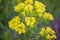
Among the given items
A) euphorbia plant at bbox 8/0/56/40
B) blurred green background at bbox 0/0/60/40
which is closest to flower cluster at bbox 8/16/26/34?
euphorbia plant at bbox 8/0/56/40

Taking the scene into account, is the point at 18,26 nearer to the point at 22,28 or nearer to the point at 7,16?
the point at 22,28

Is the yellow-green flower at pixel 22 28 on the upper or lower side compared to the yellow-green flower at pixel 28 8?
lower

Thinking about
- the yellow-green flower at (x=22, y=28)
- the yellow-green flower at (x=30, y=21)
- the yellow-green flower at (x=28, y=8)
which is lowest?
the yellow-green flower at (x=22, y=28)

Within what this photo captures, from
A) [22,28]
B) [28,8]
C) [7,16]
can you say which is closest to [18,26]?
[22,28]

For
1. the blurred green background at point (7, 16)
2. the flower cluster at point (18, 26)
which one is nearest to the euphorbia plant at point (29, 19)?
the flower cluster at point (18, 26)

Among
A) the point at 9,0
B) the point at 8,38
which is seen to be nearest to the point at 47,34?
the point at 8,38

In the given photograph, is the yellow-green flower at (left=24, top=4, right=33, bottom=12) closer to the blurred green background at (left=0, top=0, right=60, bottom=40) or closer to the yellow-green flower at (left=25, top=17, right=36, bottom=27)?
the yellow-green flower at (left=25, top=17, right=36, bottom=27)

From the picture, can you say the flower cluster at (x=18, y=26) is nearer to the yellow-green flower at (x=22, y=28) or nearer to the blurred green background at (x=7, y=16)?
the yellow-green flower at (x=22, y=28)

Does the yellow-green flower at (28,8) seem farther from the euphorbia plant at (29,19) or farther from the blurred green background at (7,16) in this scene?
the blurred green background at (7,16)

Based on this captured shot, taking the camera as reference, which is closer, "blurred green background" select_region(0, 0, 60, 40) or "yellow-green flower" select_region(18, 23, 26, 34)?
"yellow-green flower" select_region(18, 23, 26, 34)

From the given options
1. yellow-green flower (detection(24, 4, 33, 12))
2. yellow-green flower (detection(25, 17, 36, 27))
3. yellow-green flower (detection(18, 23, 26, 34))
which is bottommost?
yellow-green flower (detection(18, 23, 26, 34))

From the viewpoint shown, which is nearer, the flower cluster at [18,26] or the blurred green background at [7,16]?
the flower cluster at [18,26]

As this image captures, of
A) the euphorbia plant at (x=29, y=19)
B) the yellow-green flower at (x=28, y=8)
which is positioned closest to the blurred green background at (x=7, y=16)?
the euphorbia plant at (x=29, y=19)
